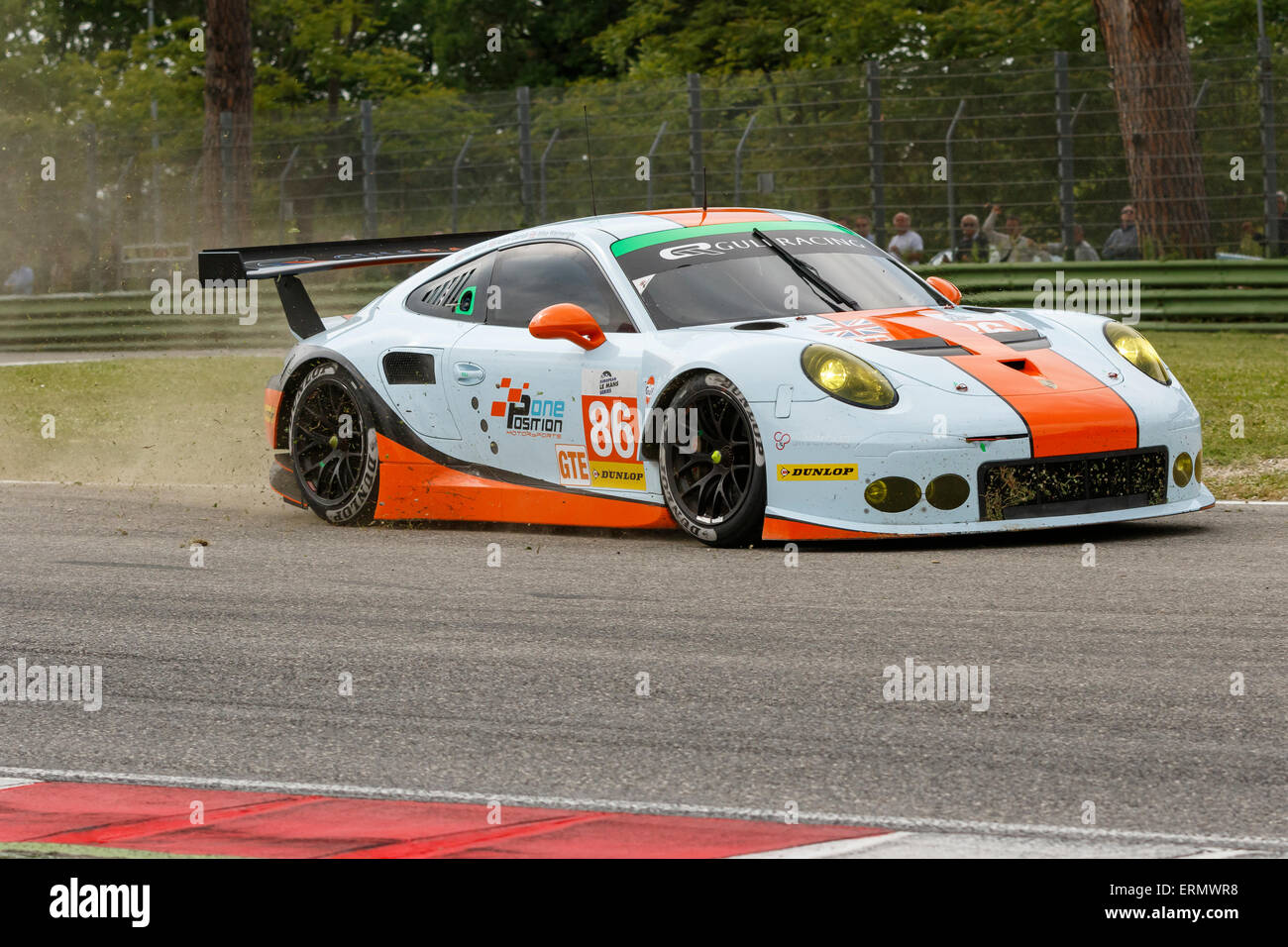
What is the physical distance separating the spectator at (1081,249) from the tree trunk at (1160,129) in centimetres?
60

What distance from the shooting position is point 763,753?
14.4 ft

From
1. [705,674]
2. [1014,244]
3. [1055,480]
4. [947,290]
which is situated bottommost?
[705,674]

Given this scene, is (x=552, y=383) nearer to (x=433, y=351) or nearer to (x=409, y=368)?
(x=433, y=351)

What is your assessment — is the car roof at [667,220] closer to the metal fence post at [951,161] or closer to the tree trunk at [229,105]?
the metal fence post at [951,161]

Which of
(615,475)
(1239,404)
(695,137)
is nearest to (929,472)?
(615,475)

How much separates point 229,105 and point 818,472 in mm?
21268

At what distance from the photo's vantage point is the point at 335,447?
9195mm

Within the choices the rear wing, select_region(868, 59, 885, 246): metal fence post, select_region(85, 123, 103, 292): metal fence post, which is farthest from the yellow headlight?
select_region(85, 123, 103, 292): metal fence post

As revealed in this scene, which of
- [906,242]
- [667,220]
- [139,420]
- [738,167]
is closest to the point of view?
[667,220]

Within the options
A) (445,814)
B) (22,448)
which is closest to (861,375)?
(445,814)

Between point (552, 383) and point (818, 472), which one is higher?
point (552, 383)

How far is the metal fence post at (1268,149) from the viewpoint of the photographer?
19.1 metres
